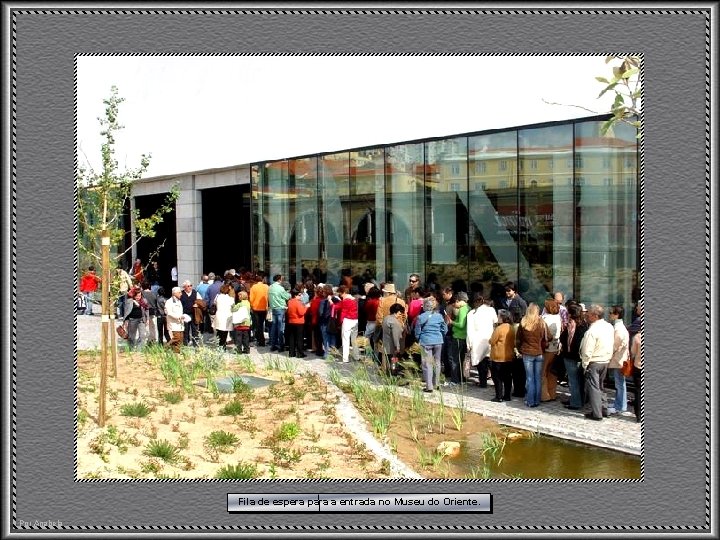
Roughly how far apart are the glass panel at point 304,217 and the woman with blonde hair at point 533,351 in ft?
29.4

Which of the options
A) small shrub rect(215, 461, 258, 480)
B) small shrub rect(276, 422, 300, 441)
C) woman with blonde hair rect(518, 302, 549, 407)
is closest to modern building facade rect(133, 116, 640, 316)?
woman with blonde hair rect(518, 302, 549, 407)

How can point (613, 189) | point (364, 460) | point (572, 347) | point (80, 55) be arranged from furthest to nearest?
point (613, 189) < point (572, 347) < point (364, 460) < point (80, 55)

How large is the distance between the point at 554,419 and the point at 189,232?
51.6ft

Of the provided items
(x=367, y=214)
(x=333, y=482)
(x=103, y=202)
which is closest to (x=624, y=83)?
(x=333, y=482)

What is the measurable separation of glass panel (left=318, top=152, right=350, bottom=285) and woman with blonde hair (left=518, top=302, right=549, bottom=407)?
26.1 feet

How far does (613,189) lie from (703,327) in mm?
6901

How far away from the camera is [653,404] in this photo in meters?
6.30

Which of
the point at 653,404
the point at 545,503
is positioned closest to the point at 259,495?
the point at 545,503

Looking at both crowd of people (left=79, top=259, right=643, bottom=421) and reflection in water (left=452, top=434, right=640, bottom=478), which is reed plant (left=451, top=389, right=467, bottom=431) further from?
crowd of people (left=79, top=259, right=643, bottom=421)

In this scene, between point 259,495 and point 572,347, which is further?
point 572,347

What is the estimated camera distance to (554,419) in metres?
10.1

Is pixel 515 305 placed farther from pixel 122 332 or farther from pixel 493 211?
pixel 122 332

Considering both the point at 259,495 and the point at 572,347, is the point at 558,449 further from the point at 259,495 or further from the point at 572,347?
the point at 259,495

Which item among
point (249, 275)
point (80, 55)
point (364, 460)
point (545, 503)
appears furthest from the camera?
point (249, 275)
